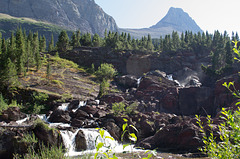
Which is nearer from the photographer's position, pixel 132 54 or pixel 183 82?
pixel 183 82

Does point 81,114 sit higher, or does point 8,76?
point 8,76

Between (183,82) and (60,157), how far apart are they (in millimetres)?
69230

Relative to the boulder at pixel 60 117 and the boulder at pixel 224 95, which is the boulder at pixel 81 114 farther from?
the boulder at pixel 224 95

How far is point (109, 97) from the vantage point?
44.9m

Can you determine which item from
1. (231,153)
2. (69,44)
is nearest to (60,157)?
(231,153)

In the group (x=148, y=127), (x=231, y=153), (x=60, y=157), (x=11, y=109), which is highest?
(x=231, y=153)

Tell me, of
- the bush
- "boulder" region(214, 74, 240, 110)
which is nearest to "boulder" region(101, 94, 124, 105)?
the bush

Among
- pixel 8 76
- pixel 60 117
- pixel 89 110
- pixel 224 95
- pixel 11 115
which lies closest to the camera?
pixel 11 115

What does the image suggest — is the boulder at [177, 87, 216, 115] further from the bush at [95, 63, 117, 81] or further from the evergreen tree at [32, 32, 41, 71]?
the evergreen tree at [32, 32, 41, 71]

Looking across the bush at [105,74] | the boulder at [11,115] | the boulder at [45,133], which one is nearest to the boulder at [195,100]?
the bush at [105,74]

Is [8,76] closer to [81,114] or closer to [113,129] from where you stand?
[81,114]

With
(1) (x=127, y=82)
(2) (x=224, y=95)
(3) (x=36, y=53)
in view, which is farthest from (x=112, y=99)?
(3) (x=36, y=53)

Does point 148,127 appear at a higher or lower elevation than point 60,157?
lower

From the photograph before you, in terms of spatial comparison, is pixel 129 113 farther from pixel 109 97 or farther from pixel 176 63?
pixel 176 63
